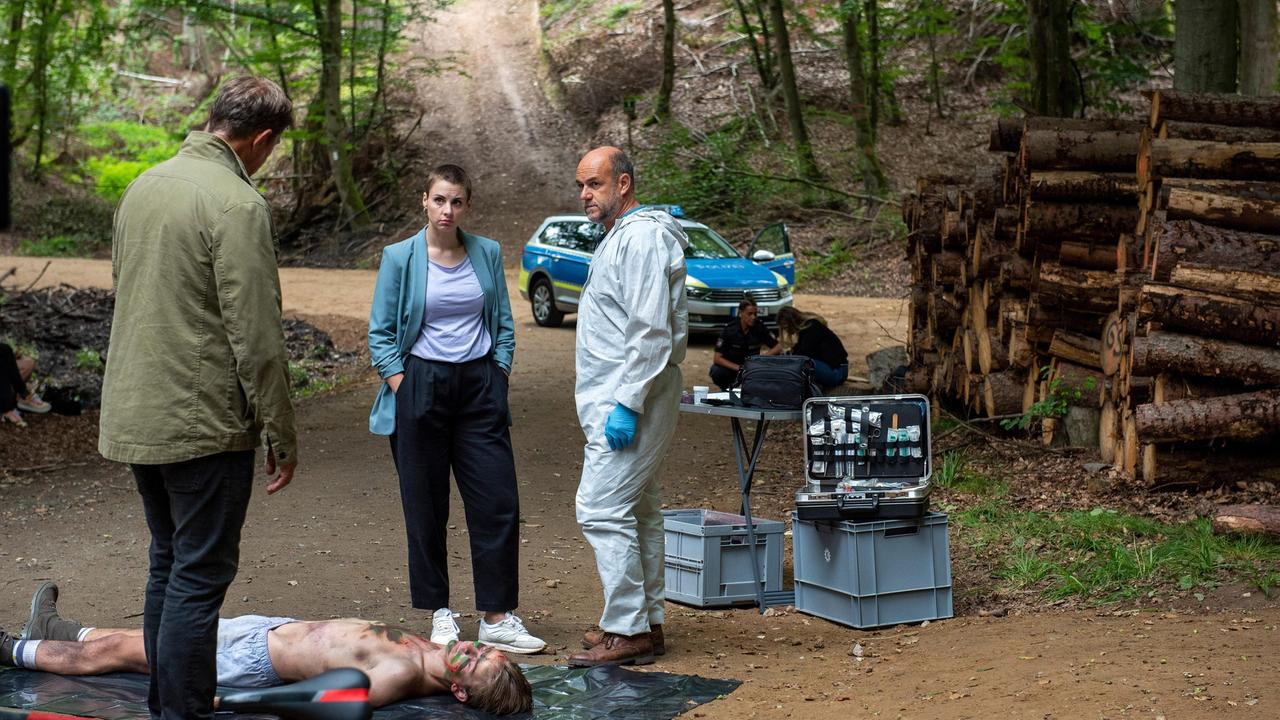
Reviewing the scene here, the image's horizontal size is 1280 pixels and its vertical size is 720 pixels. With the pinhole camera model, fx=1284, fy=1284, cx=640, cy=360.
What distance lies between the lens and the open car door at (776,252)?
58.7ft

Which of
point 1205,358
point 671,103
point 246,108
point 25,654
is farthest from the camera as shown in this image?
point 671,103

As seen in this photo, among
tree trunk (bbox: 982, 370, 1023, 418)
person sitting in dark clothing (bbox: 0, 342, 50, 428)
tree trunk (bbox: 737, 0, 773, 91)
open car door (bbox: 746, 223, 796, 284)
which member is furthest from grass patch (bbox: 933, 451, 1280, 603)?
tree trunk (bbox: 737, 0, 773, 91)

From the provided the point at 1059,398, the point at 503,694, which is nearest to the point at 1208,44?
the point at 1059,398

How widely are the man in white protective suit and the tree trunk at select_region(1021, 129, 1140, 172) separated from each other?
5.02 meters

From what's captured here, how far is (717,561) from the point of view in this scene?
6684 millimetres

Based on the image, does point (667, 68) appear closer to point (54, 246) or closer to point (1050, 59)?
point (54, 246)

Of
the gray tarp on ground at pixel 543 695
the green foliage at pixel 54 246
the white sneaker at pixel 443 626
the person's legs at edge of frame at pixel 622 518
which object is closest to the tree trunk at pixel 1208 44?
the person's legs at edge of frame at pixel 622 518

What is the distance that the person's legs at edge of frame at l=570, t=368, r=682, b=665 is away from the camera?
5.57 metres

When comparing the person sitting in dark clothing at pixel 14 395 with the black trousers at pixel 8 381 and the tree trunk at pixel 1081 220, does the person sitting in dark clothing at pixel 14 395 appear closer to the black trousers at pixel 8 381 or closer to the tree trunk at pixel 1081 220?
the black trousers at pixel 8 381

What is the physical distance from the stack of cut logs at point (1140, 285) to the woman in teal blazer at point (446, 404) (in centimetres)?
427

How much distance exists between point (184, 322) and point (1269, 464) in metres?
6.72

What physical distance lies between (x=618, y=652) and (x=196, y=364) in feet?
7.83

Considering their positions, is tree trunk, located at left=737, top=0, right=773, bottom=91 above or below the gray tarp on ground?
above

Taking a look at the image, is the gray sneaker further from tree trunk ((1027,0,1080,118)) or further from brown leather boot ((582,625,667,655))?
tree trunk ((1027,0,1080,118))
